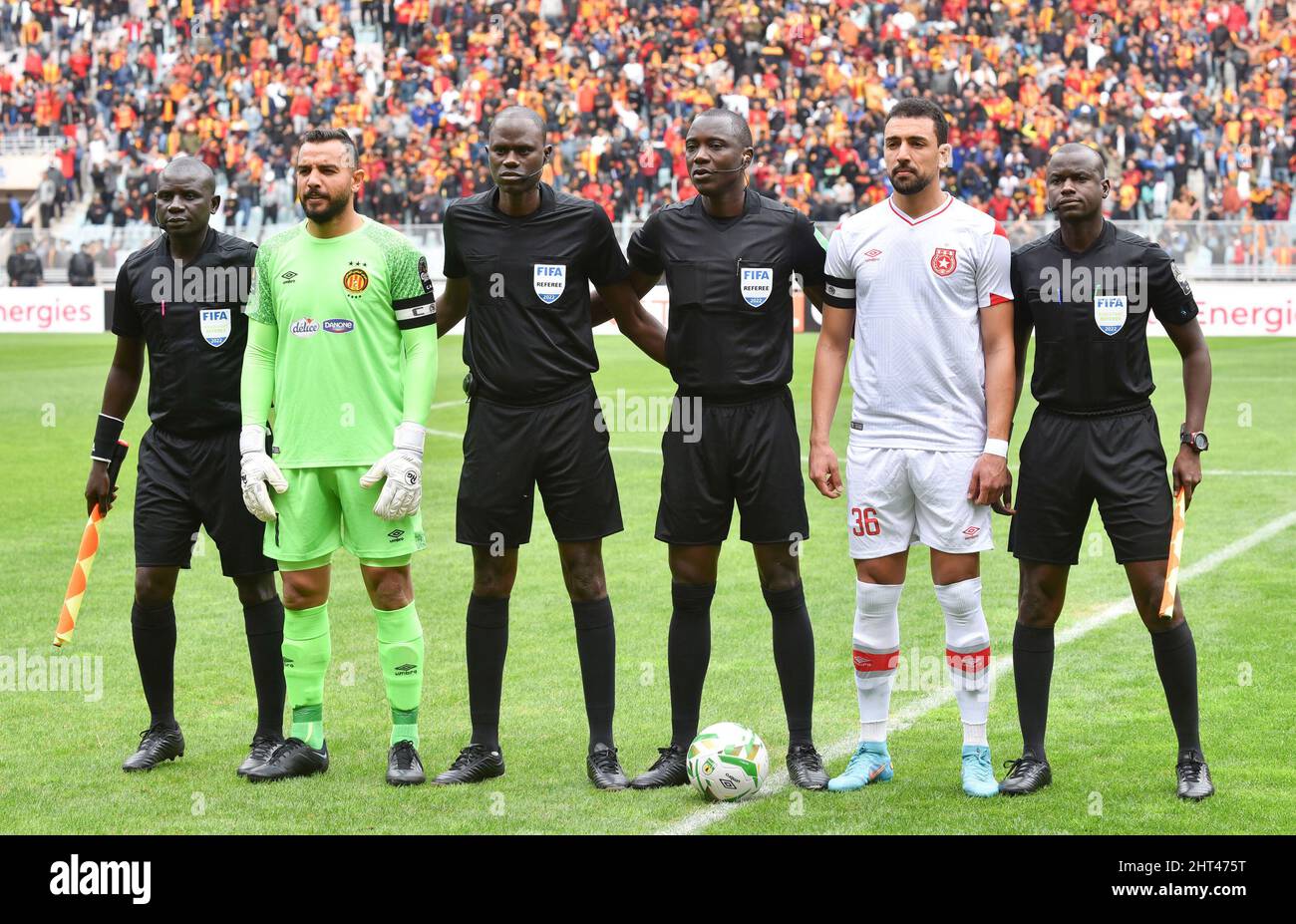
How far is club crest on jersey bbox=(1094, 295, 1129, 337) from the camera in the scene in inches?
227

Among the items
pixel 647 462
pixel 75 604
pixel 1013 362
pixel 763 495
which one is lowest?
pixel 647 462

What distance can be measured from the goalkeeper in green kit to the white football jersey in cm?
160

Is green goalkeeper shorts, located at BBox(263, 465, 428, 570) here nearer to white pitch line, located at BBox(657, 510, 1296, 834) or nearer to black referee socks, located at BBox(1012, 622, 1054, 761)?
white pitch line, located at BBox(657, 510, 1296, 834)

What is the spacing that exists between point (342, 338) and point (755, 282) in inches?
58.9

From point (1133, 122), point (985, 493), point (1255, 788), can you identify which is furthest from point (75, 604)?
point (1133, 122)

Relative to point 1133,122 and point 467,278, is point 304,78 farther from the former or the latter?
point 467,278

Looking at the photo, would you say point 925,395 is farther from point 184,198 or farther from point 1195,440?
point 184,198

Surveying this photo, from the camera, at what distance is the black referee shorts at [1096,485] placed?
5793 millimetres

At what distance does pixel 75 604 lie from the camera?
6.60 meters

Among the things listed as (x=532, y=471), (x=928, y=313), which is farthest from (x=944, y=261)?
(x=532, y=471)

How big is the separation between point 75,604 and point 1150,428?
4150 millimetres

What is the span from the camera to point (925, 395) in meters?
5.83

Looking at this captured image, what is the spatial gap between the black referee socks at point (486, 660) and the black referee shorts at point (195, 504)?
82 centimetres

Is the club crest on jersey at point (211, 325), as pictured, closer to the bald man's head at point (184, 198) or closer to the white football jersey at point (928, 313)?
the bald man's head at point (184, 198)
